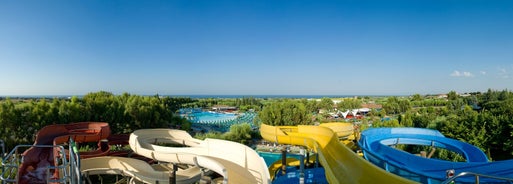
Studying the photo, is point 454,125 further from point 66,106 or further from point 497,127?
point 66,106

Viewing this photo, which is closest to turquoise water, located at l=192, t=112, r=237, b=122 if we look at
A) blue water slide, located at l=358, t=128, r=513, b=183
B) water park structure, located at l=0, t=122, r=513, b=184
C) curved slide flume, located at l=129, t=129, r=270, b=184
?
water park structure, located at l=0, t=122, r=513, b=184

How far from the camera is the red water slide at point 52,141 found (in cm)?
692

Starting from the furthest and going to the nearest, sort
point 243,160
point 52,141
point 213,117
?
point 213,117, point 52,141, point 243,160

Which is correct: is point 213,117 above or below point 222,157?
below

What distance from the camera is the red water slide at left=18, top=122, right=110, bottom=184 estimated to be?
692 cm

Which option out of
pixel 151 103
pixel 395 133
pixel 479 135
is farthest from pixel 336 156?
pixel 151 103

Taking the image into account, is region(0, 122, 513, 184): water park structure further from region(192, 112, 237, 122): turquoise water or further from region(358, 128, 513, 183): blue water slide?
region(192, 112, 237, 122): turquoise water

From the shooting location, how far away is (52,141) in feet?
39.1

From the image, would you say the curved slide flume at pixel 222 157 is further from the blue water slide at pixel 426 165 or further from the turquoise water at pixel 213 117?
the turquoise water at pixel 213 117

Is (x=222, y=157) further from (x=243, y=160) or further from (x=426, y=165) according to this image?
(x=426, y=165)

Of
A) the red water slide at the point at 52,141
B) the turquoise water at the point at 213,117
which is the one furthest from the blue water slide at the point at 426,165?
the turquoise water at the point at 213,117

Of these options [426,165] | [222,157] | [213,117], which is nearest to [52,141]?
[222,157]

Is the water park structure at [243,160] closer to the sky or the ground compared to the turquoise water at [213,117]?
closer to the sky

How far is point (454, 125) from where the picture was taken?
17.5 metres
